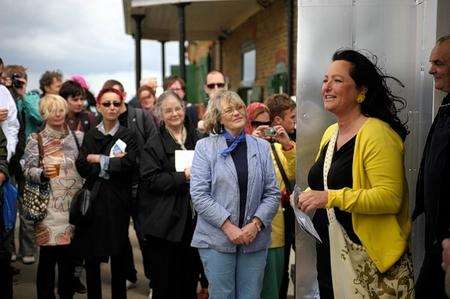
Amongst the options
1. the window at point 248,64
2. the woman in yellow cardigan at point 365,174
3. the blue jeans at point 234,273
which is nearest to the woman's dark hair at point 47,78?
the blue jeans at point 234,273

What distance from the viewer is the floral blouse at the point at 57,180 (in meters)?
4.43

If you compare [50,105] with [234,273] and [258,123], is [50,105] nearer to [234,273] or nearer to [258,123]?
[258,123]

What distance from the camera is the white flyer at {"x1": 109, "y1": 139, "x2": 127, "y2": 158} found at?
435cm

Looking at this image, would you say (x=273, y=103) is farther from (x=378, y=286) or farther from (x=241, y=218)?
(x=378, y=286)

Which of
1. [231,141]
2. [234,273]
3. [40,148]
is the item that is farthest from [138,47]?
[234,273]

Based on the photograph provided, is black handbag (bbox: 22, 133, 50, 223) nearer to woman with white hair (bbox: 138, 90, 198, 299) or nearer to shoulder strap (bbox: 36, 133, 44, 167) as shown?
shoulder strap (bbox: 36, 133, 44, 167)

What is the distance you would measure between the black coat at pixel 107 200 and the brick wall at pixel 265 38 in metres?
5.62

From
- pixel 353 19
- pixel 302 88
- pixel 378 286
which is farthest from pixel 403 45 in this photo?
pixel 378 286

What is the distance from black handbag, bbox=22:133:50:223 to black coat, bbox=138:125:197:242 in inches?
35.4

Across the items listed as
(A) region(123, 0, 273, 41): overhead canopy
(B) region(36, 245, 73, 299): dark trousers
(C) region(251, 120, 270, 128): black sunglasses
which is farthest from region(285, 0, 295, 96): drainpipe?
(B) region(36, 245, 73, 299): dark trousers

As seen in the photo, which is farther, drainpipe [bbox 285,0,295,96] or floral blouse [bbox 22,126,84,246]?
drainpipe [bbox 285,0,295,96]

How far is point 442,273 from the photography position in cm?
235

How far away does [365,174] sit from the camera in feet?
8.37

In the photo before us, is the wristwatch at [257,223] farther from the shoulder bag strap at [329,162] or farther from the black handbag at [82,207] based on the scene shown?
the black handbag at [82,207]
